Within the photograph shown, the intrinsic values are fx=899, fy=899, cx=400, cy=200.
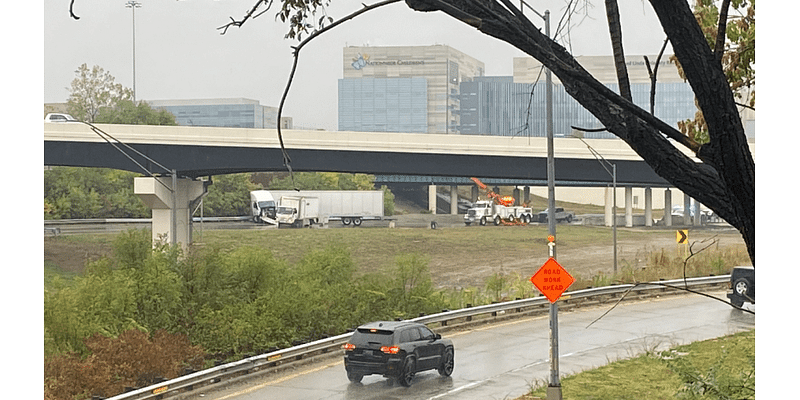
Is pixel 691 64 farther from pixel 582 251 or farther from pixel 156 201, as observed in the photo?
pixel 582 251

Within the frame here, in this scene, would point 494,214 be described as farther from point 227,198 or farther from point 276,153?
point 276,153

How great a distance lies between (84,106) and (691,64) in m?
88.1

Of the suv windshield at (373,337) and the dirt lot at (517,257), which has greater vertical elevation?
the suv windshield at (373,337)

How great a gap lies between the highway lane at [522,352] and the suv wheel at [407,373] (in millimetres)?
153

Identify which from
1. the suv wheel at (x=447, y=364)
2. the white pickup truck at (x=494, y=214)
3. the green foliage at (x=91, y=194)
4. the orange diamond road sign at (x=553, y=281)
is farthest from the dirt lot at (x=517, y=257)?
the orange diamond road sign at (x=553, y=281)

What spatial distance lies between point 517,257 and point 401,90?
86.1 m

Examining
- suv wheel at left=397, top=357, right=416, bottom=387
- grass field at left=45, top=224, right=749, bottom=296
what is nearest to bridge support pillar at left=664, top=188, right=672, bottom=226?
grass field at left=45, top=224, right=749, bottom=296

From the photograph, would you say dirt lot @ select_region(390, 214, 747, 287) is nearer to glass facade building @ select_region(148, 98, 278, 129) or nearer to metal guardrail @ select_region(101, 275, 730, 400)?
metal guardrail @ select_region(101, 275, 730, 400)

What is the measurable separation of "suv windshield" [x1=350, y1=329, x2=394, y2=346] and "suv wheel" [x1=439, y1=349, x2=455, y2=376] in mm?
1671

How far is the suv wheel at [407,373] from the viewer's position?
18.8m

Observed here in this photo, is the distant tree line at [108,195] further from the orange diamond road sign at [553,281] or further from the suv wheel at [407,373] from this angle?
the orange diamond road sign at [553,281]

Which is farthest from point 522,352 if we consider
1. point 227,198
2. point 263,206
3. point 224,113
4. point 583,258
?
point 224,113
